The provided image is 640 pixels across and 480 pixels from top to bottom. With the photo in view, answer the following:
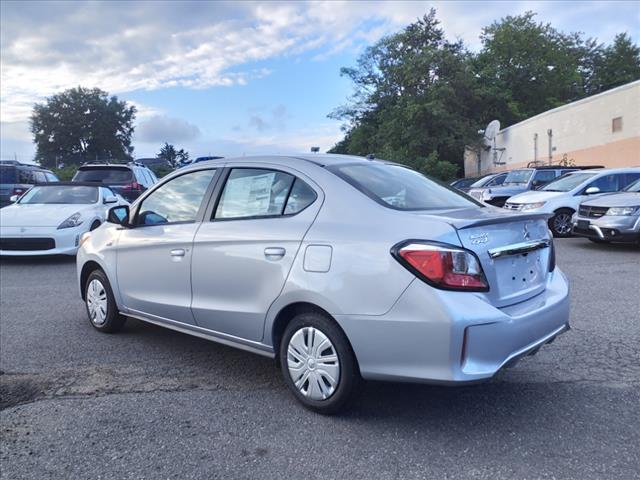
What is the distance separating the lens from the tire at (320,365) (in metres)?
3.21

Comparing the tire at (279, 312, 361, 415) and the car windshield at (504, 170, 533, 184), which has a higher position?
the car windshield at (504, 170, 533, 184)

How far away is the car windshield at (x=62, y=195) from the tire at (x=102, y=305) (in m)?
5.67

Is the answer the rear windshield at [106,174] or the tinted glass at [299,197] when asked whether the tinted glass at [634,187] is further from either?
the rear windshield at [106,174]

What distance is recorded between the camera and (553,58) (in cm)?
4719

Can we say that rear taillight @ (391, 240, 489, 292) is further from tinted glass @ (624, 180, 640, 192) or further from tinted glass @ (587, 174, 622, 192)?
tinted glass @ (587, 174, 622, 192)

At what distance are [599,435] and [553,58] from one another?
50.7 meters

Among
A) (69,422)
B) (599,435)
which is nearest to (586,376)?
(599,435)

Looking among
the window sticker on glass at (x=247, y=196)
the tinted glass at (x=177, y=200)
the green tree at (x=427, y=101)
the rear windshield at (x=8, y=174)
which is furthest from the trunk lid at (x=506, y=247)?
the green tree at (x=427, y=101)

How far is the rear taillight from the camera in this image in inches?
115

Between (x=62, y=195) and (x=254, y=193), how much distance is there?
804 cm

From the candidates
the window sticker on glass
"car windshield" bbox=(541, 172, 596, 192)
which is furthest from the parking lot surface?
"car windshield" bbox=(541, 172, 596, 192)

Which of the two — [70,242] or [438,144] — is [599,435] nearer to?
[70,242]

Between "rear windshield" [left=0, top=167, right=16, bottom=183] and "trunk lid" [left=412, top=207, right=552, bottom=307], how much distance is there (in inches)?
608

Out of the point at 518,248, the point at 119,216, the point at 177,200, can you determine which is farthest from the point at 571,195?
the point at 119,216
